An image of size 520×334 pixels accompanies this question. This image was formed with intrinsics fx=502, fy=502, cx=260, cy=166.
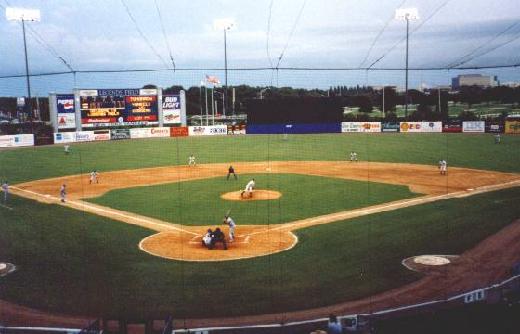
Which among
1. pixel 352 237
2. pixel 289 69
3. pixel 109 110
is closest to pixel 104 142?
pixel 109 110

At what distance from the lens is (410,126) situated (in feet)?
225

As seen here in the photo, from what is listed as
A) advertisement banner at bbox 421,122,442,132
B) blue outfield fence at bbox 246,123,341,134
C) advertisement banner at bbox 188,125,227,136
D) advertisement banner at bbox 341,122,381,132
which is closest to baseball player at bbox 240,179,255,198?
blue outfield fence at bbox 246,123,341,134

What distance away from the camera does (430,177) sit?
33750mm

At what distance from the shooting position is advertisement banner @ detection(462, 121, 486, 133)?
63500 millimetres

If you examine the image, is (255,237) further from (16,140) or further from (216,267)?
(16,140)

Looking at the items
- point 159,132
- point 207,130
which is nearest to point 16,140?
point 159,132

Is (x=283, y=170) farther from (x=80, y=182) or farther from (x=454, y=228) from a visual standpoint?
(x=454, y=228)

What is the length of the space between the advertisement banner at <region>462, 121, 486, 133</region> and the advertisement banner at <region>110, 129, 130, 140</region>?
44501 millimetres

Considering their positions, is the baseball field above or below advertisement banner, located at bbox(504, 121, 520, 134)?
below

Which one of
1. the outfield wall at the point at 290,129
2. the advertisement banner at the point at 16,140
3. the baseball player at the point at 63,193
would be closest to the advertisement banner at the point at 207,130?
the outfield wall at the point at 290,129

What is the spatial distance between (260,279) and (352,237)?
5.56m

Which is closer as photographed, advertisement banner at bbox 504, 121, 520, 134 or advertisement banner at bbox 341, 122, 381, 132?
advertisement banner at bbox 504, 121, 520, 134

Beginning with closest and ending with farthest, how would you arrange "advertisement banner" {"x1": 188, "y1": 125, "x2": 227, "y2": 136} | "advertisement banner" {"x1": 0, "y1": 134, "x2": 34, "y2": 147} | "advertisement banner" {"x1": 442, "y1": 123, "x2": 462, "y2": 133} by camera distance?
"advertisement banner" {"x1": 0, "y1": 134, "x2": 34, "y2": 147}
"advertisement banner" {"x1": 442, "y1": 123, "x2": 462, "y2": 133}
"advertisement banner" {"x1": 188, "y1": 125, "x2": 227, "y2": 136}

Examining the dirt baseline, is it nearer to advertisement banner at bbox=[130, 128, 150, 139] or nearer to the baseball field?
the baseball field
